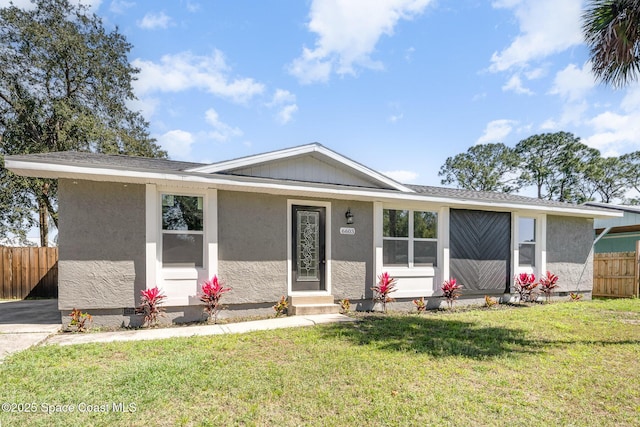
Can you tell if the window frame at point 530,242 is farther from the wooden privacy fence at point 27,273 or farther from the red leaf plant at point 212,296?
the wooden privacy fence at point 27,273

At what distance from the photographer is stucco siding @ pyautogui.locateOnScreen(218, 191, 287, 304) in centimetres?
713

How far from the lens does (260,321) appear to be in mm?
6840

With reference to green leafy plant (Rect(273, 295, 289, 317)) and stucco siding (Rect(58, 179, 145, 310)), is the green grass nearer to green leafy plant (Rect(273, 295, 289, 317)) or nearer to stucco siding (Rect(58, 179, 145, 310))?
stucco siding (Rect(58, 179, 145, 310))

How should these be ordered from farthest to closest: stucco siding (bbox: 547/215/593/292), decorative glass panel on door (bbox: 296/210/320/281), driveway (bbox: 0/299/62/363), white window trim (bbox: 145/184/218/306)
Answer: stucco siding (bbox: 547/215/593/292) < decorative glass panel on door (bbox: 296/210/320/281) < white window trim (bbox: 145/184/218/306) < driveway (bbox: 0/299/62/363)

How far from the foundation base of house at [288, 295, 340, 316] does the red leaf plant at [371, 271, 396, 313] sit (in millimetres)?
1159

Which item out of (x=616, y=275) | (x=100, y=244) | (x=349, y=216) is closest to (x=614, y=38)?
(x=349, y=216)

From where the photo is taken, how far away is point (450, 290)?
29.2 feet

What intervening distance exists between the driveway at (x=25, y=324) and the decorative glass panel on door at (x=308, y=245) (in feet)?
15.7

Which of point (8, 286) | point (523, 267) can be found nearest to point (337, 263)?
point (523, 267)

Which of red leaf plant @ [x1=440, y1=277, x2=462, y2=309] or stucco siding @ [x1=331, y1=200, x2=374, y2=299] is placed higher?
stucco siding @ [x1=331, y1=200, x2=374, y2=299]

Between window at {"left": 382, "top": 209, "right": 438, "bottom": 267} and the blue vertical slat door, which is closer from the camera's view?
window at {"left": 382, "top": 209, "right": 438, "bottom": 267}

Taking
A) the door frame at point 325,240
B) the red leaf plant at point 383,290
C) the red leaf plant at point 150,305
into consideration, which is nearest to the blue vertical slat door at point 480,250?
the red leaf plant at point 383,290

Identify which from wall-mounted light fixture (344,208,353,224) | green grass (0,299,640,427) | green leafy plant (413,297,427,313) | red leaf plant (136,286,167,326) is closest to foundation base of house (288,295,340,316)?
green grass (0,299,640,427)

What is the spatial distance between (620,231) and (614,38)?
12708 millimetres
